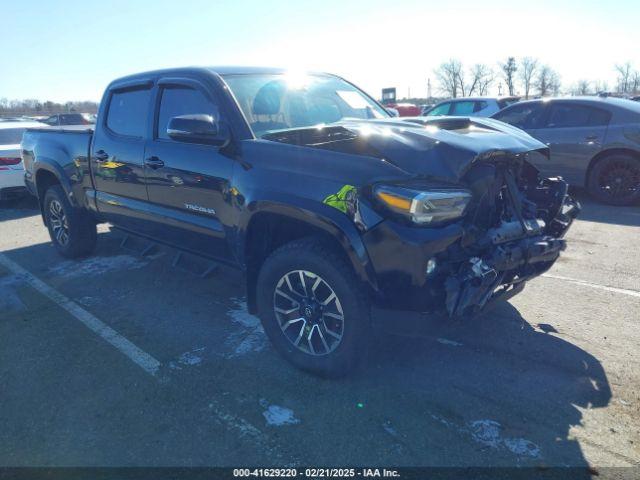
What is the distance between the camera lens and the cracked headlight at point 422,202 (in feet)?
8.86

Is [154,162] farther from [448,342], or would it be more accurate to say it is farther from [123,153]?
[448,342]

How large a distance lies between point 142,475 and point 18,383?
145 centimetres

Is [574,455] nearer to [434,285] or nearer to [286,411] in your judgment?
[434,285]

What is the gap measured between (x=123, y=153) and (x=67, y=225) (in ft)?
5.79

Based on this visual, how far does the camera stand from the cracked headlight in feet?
8.86

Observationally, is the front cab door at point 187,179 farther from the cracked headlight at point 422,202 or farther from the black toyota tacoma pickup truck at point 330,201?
the cracked headlight at point 422,202

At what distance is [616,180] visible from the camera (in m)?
7.74

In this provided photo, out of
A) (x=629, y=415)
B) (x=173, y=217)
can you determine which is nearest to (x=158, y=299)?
(x=173, y=217)

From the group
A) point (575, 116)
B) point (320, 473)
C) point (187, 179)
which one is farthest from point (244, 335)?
point (575, 116)

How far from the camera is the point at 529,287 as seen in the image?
4773 millimetres

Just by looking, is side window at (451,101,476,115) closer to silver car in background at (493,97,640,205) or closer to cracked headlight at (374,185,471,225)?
silver car in background at (493,97,640,205)

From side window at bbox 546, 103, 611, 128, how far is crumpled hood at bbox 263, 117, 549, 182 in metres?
5.17

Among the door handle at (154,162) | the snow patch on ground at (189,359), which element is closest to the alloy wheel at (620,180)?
the door handle at (154,162)

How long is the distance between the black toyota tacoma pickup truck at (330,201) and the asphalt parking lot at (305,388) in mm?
379
